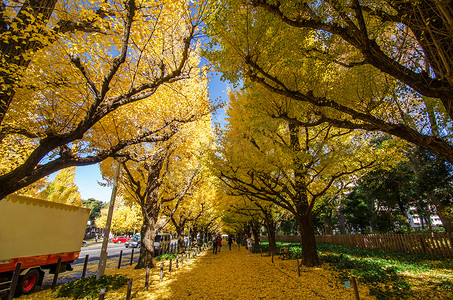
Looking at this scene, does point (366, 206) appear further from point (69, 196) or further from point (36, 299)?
point (69, 196)

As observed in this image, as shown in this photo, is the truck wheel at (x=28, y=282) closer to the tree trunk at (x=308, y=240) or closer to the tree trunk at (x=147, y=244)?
the tree trunk at (x=147, y=244)

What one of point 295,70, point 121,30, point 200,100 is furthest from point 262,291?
point 121,30

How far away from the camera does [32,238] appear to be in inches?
292

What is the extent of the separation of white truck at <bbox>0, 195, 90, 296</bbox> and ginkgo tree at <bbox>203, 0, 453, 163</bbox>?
339 inches

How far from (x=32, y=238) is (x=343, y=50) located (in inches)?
475

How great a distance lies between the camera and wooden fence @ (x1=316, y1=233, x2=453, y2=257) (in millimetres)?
10625

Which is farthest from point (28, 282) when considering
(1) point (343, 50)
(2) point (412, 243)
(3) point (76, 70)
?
(2) point (412, 243)

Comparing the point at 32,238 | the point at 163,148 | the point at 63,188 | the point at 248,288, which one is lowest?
the point at 248,288

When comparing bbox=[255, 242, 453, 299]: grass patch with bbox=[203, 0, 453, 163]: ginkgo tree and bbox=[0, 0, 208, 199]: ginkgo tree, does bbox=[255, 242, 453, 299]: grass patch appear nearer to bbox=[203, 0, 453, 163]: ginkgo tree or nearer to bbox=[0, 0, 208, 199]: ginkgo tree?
bbox=[203, 0, 453, 163]: ginkgo tree

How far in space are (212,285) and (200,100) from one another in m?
7.89

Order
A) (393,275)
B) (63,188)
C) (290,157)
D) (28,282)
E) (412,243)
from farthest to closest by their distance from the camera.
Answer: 1. (63,188)
2. (412,243)
3. (290,157)
4. (28,282)
5. (393,275)

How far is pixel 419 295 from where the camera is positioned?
518 cm

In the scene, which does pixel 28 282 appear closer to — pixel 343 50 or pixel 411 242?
pixel 343 50

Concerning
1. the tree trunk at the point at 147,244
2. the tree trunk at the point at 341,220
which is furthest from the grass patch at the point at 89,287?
the tree trunk at the point at 341,220
